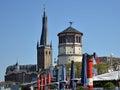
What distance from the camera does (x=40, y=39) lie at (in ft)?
536

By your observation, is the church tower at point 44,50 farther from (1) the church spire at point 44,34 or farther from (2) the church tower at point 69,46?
(2) the church tower at point 69,46

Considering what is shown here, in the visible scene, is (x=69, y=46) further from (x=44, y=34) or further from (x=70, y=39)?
(x=44, y=34)

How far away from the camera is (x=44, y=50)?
A: 547 ft

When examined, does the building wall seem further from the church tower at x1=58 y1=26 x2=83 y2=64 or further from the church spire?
the church tower at x1=58 y1=26 x2=83 y2=64

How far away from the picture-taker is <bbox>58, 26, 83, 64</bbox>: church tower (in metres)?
123

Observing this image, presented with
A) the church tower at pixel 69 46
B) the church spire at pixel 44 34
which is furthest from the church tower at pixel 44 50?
the church tower at pixel 69 46

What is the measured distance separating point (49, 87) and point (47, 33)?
113 metres

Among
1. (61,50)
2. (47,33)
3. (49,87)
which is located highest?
(47,33)

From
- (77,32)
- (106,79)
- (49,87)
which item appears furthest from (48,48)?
(106,79)

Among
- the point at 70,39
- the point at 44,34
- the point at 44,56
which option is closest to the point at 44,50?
the point at 44,56

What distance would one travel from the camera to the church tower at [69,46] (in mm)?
122750

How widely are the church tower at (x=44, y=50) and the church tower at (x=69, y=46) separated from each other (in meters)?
33.8

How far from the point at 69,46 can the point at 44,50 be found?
141 feet

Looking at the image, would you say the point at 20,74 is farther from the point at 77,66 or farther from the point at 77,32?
the point at 77,66
